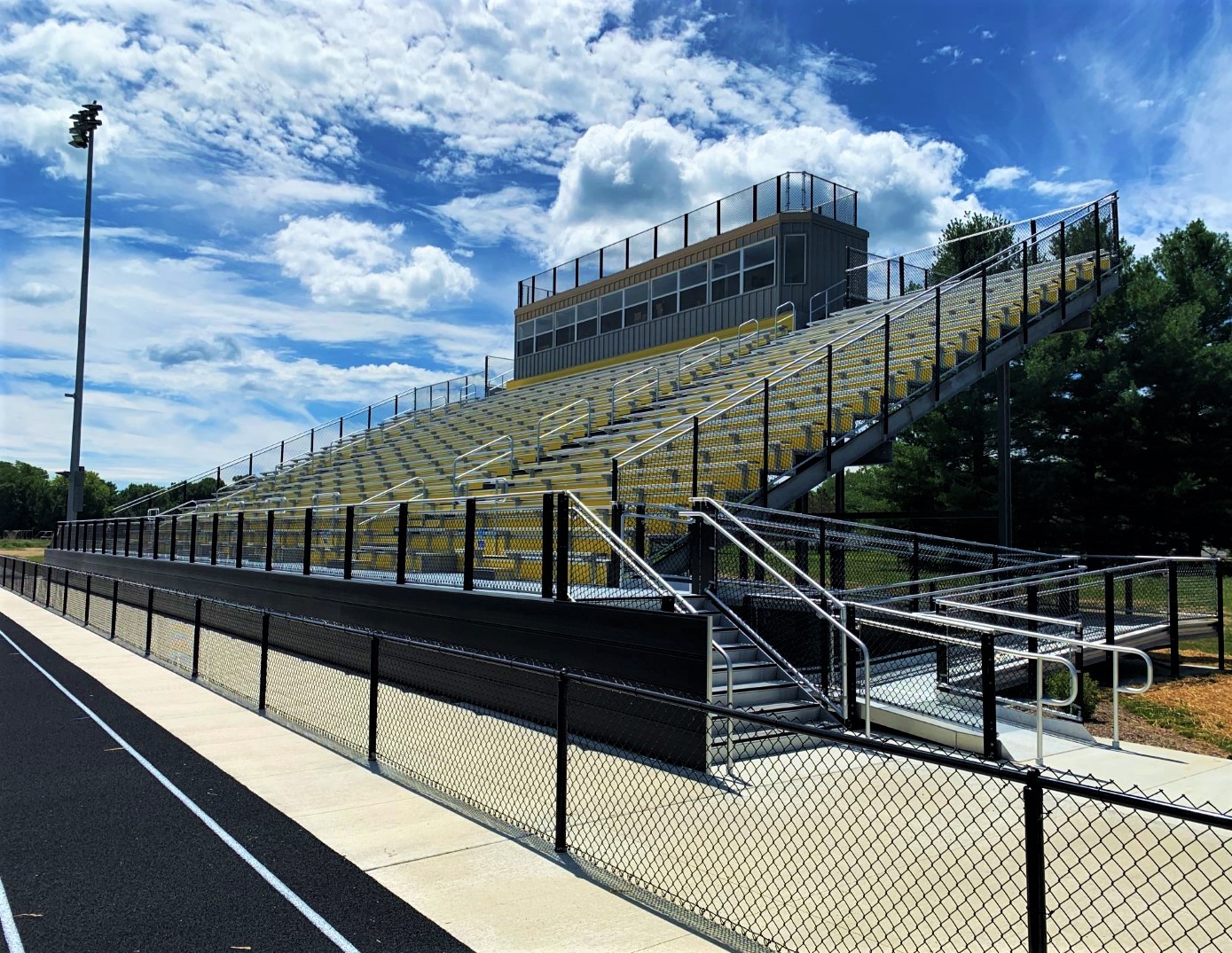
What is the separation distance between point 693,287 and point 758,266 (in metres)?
2.81

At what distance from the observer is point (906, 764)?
8.18m

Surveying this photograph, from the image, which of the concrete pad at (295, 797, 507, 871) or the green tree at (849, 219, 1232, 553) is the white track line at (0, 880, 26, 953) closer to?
the concrete pad at (295, 797, 507, 871)

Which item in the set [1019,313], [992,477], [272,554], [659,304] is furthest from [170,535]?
[992,477]

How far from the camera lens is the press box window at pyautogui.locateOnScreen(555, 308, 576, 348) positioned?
1400 inches

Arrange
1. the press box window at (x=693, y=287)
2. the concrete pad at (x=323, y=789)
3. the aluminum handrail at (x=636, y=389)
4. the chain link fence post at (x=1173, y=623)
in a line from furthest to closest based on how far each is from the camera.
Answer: the press box window at (x=693, y=287)
the aluminum handrail at (x=636, y=389)
the chain link fence post at (x=1173, y=623)
the concrete pad at (x=323, y=789)

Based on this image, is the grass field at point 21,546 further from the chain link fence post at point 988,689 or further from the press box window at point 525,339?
the chain link fence post at point 988,689

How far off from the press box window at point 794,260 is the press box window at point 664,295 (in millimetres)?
4451

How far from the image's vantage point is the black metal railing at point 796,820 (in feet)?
15.1

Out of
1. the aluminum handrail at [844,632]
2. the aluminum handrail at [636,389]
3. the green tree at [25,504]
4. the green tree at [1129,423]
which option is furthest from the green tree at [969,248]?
the green tree at [25,504]

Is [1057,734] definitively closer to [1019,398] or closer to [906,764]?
[906,764]

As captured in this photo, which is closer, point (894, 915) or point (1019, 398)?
point (894, 915)

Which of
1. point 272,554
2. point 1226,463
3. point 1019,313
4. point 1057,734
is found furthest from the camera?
point 1226,463

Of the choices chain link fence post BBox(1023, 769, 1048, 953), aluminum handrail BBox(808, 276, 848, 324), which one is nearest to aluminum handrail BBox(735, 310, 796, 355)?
aluminum handrail BBox(808, 276, 848, 324)

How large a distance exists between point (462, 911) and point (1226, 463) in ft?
97.4
